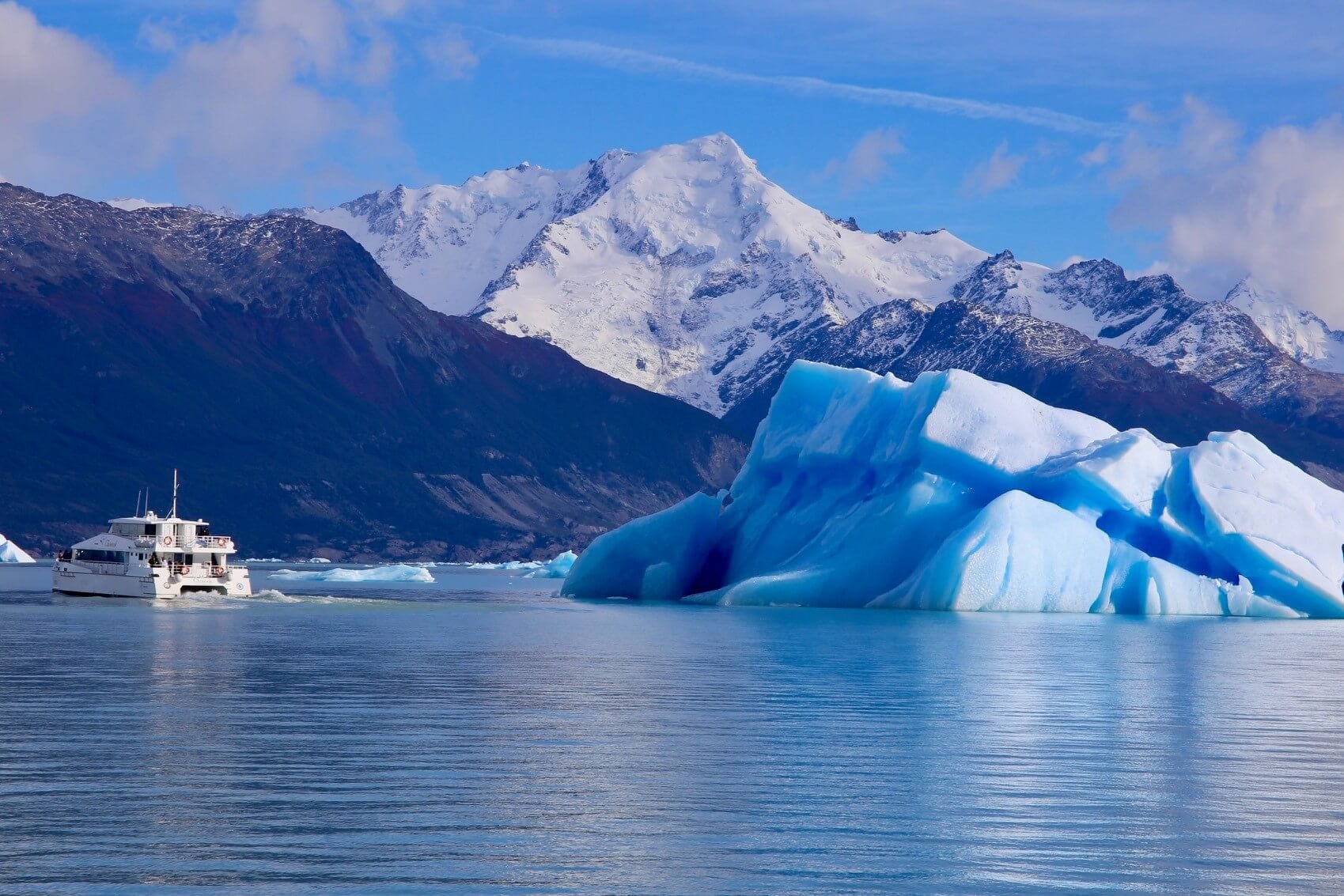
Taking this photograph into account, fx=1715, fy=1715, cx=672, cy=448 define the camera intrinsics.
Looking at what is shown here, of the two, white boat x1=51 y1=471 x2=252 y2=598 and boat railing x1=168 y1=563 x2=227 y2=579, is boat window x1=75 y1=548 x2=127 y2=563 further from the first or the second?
boat railing x1=168 y1=563 x2=227 y2=579

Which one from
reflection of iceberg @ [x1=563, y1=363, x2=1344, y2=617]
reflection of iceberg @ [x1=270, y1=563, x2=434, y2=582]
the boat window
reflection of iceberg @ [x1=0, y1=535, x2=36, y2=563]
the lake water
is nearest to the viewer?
the lake water

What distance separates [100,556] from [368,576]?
39.7 metres

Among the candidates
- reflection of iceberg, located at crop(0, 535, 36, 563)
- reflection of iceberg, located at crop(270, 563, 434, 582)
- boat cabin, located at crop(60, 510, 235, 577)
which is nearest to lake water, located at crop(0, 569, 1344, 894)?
boat cabin, located at crop(60, 510, 235, 577)

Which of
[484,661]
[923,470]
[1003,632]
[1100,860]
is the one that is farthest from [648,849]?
[923,470]

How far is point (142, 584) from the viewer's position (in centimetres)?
6350

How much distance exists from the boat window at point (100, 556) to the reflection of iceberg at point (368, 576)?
32.3 meters

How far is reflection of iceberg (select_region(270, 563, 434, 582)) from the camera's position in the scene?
332ft

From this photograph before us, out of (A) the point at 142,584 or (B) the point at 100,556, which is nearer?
(A) the point at 142,584

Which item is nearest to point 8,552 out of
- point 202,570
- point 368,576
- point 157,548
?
point 368,576

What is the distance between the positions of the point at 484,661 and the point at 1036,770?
55.1 ft

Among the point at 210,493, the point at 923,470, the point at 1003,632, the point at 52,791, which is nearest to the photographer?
the point at 52,791

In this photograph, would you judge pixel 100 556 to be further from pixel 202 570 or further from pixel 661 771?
pixel 661 771

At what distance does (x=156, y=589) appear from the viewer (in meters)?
63.0

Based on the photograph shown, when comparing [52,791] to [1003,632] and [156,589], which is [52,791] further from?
[156,589]
